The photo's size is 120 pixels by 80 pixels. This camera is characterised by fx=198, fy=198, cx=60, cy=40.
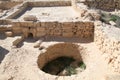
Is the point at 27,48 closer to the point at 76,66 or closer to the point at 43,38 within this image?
the point at 43,38

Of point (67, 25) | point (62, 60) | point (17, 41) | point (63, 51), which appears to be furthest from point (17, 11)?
point (62, 60)

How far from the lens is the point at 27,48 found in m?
10.0

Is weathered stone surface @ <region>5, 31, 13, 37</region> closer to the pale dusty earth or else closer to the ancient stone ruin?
the ancient stone ruin

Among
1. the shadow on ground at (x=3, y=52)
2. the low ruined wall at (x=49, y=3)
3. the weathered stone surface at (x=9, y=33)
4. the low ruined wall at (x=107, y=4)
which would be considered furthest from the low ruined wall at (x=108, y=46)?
the low ruined wall at (x=107, y=4)

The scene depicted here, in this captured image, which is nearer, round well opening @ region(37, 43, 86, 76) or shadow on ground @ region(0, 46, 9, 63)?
shadow on ground @ region(0, 46, 9, 63)

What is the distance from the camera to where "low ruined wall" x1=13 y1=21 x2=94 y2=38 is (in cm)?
1084

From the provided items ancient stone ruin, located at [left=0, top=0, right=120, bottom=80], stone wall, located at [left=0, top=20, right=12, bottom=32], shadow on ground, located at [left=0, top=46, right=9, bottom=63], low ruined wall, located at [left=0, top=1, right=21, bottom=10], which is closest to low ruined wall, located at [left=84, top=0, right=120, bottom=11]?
ancient stone ruin, located at [left=0, top=0, right=120, bottom=80]

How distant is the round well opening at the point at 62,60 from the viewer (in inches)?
381

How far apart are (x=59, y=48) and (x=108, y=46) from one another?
10.3 ft

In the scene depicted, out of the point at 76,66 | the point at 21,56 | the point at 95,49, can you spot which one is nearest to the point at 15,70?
the point at 21,56

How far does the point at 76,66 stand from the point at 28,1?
899 centimetres

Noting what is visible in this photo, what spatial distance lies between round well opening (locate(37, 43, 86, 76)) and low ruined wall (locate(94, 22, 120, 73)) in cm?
118

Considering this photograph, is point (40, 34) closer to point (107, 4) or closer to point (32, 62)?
point (32, 62)

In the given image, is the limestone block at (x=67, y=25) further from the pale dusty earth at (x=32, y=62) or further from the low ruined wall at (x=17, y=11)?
the low ruined wall at (x=17, y=11)
